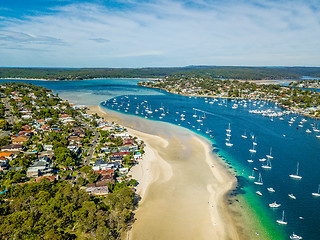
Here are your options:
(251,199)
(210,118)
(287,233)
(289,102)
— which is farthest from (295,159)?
(289,102)

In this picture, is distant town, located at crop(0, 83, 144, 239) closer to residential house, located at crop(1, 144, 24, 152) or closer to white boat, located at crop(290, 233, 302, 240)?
residential house, located at crop(1, 144, 24, 152)

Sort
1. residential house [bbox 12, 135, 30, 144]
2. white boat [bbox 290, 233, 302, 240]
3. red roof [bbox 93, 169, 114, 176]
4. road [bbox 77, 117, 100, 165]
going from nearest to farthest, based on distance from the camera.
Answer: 1. white boat [bbox 290, 233, 302, 240]
2. red roof [bbox 93, 169, 114, 176]
3. road [bbox 77, 117, 100, 165]
4. residential house [bbox 12, 135, 30, 144]

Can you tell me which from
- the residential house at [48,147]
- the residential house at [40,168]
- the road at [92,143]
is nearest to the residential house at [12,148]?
the residential house at [48,147]

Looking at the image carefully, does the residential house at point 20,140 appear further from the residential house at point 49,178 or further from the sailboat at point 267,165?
the sailboat at point 267,165

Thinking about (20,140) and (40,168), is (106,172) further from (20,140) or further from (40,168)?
(20,140)

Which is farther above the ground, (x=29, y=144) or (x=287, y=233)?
(x=29, y=144)

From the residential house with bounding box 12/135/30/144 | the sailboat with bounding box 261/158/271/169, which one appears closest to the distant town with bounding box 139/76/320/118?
the sailboat with bounding box 261/158/271/169

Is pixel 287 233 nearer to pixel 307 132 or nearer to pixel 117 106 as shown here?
pixel 307 132
